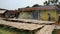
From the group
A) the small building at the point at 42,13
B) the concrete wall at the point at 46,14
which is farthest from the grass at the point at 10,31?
the concrete wall at the point at 46,14

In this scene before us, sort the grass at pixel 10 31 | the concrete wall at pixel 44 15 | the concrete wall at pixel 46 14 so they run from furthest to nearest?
1. the concrete wall at pixel 44 15
2. the concrete wall at pixel 46 14
3. the grass at pixel 10 31

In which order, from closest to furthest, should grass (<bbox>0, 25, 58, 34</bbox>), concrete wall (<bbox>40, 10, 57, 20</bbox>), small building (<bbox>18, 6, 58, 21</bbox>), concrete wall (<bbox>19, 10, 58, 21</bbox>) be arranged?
1. grass (<bbox>0, 25, 58, 34</bbox>)
2. small building (<bbox>18, 6, 58, 21</bbox>)
3. concrete wall (<bbox>40, 10, 57, 20</bbox>)
4. concrete wall (<bbox>19, 10, 58, 21</bbox>)

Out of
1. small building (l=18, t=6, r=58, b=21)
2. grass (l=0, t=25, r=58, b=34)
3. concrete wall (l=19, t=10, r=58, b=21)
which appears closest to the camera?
grass (l=0, t=25, r=58, b=34)

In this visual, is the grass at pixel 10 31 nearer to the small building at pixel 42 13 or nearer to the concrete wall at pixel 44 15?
the small building at pixel 42 13

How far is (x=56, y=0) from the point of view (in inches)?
1059

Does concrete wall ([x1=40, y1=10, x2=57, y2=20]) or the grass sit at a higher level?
the grass

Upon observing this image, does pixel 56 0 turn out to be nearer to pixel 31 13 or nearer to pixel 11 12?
pixel 11 12

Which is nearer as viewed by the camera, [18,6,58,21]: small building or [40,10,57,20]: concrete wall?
[18,6,58,21]: small building

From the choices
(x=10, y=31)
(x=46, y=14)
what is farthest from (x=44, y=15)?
(x=10, y=31)

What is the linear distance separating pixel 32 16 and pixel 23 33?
44.6 ft

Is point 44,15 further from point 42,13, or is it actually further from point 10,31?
point 10,31

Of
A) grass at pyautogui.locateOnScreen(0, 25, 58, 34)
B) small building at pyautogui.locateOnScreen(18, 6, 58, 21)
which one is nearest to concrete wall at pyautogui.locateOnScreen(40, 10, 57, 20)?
small building at pyautogui.locateOnScreen(18, 6, 58, 21)

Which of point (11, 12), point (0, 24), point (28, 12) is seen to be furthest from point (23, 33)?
point (11, 12)

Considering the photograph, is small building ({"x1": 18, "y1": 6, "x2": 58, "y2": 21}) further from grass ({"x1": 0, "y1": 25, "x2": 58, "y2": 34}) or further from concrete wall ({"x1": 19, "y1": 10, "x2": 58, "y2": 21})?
grass ({"x1": 0, "y1": 25, "x2": 58, "y2": 34})
